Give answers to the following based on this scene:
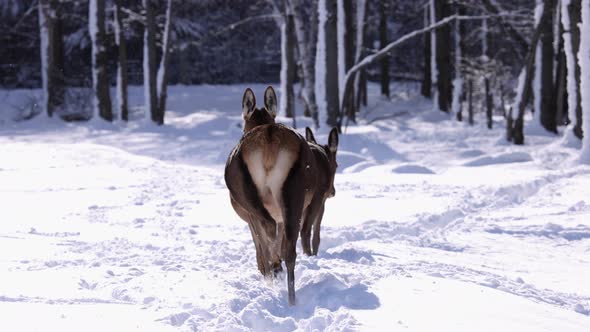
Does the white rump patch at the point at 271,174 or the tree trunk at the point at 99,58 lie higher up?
the tree trunk at the point at 99,58

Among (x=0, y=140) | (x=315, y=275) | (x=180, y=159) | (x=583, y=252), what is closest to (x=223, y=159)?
(x=180, y=159)

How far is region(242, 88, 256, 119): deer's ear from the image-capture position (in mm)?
4904

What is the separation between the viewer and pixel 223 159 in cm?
1673

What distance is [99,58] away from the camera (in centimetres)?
2588

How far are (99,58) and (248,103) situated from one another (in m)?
22.2

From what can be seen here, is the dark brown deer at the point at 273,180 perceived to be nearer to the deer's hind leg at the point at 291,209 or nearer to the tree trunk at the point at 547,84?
the deer's hind leg at the point at 291,209

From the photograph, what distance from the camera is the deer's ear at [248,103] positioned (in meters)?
4.90

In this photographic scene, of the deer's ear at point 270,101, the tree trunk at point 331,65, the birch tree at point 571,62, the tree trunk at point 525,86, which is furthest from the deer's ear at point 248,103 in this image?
the tree trunk at point 525,86

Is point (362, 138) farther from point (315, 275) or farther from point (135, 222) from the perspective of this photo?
point (315, 275)

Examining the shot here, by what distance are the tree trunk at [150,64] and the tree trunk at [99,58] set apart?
1451 millimetres

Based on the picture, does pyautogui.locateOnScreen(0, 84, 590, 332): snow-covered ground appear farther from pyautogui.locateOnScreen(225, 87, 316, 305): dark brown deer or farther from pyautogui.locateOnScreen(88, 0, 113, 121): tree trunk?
pyautogui.locateOnScreen(88, 0, 113, 121): tree trunk

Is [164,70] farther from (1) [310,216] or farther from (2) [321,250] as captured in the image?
(1) [310,216]

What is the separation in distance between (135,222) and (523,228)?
4171 millimetres

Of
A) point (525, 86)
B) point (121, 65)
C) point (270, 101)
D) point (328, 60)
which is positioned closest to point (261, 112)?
point (270, 101)
